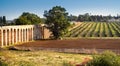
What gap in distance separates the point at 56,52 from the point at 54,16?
32368 millimetres

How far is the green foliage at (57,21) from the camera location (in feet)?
296

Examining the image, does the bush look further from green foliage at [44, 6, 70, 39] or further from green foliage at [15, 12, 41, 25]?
green foliage at [15, 12, 41, 25]

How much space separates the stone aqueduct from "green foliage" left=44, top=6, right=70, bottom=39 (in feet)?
17.1

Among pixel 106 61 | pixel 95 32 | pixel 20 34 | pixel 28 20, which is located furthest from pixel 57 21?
pixel 106 61

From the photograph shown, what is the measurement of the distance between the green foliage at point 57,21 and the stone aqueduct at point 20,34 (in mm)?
5207

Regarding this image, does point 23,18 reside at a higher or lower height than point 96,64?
higher

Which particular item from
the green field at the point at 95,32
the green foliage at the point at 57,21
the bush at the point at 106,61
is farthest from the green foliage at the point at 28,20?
the bush at the point at 106,61

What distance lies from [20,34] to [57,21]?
500 inches

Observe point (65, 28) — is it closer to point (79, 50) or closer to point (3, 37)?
point (3, 37)

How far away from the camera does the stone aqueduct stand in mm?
74425

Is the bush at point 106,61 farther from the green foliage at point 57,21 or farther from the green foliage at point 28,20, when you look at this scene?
the green foliage at point 28,20

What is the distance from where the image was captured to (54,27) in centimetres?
9125

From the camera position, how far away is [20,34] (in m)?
84.8

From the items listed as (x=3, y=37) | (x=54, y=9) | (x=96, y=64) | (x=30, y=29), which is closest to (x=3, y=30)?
(x=3, y=37)
